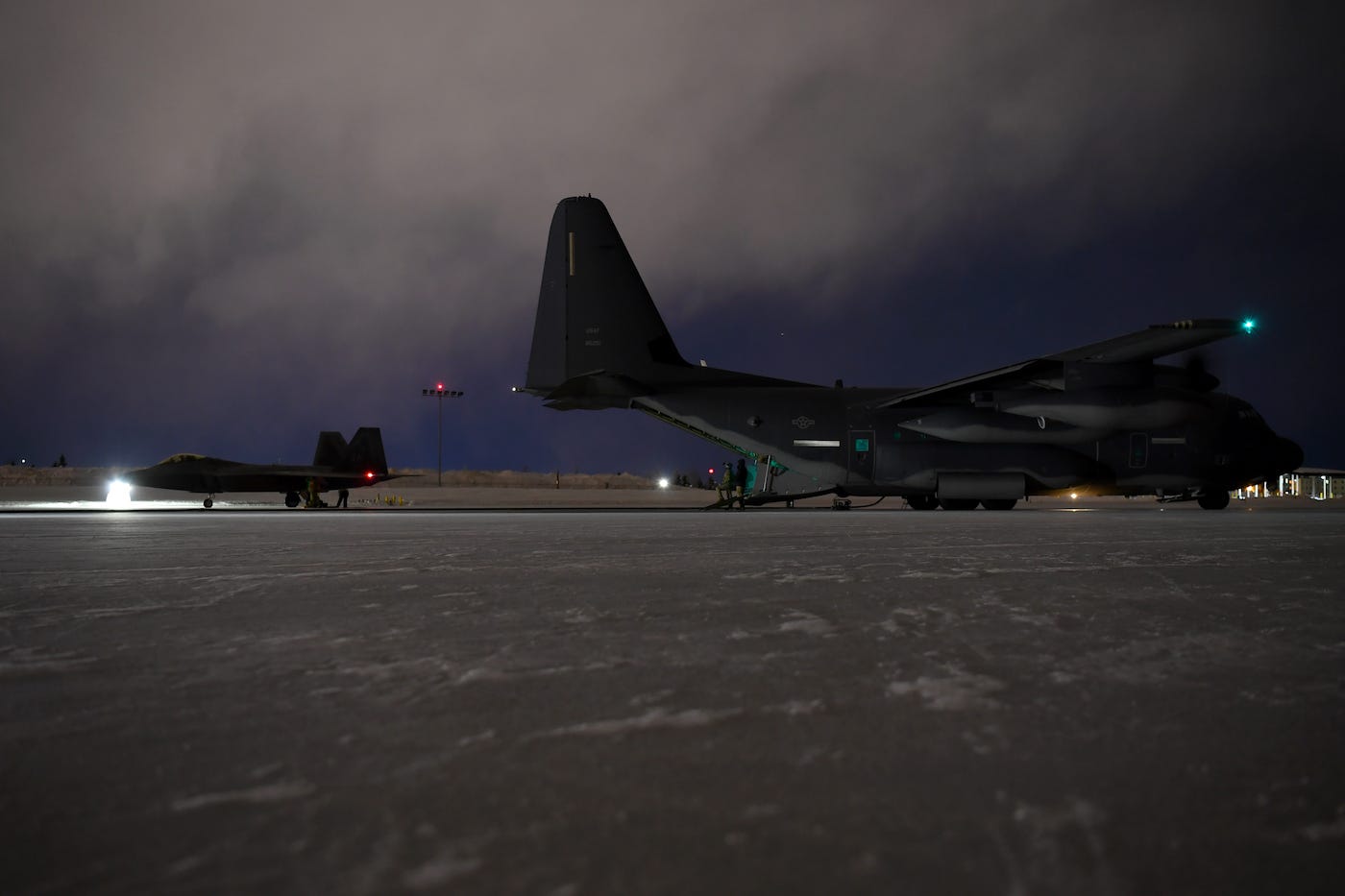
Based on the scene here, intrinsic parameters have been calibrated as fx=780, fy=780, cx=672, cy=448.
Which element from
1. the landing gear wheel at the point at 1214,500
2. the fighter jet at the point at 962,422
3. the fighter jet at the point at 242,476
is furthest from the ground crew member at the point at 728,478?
the fighter jet at the point at 242,476

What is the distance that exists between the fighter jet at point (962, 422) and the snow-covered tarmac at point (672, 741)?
49.8 feet

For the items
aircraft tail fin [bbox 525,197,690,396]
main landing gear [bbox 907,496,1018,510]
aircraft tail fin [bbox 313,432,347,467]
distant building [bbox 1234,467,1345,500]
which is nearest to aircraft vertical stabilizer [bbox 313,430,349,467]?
aircraft tail fin [bbox 313,432,347,467]

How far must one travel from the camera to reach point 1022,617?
401 cm

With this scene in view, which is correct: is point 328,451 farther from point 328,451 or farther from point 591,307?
point 591,307

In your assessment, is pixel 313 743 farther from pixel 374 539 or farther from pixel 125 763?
pixel 374 539

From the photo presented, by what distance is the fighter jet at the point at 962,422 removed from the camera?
63.5ft

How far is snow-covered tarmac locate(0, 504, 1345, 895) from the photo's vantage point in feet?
4.65

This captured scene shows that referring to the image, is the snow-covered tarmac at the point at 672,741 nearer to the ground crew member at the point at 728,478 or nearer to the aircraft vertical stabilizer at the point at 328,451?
the ground crew member at the point at 728,478

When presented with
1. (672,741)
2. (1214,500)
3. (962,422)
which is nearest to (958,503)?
(962,422)

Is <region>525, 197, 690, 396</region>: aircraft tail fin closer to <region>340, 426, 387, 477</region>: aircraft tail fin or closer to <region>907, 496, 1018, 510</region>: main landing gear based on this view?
<region>907, 496, 1018, 510</region>: main landing gear

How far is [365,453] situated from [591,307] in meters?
17.0

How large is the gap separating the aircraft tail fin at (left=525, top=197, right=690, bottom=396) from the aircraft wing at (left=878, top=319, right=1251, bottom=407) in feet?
21.9

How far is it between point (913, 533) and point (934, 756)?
8.93m

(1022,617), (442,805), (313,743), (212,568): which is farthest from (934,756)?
(212,568)
